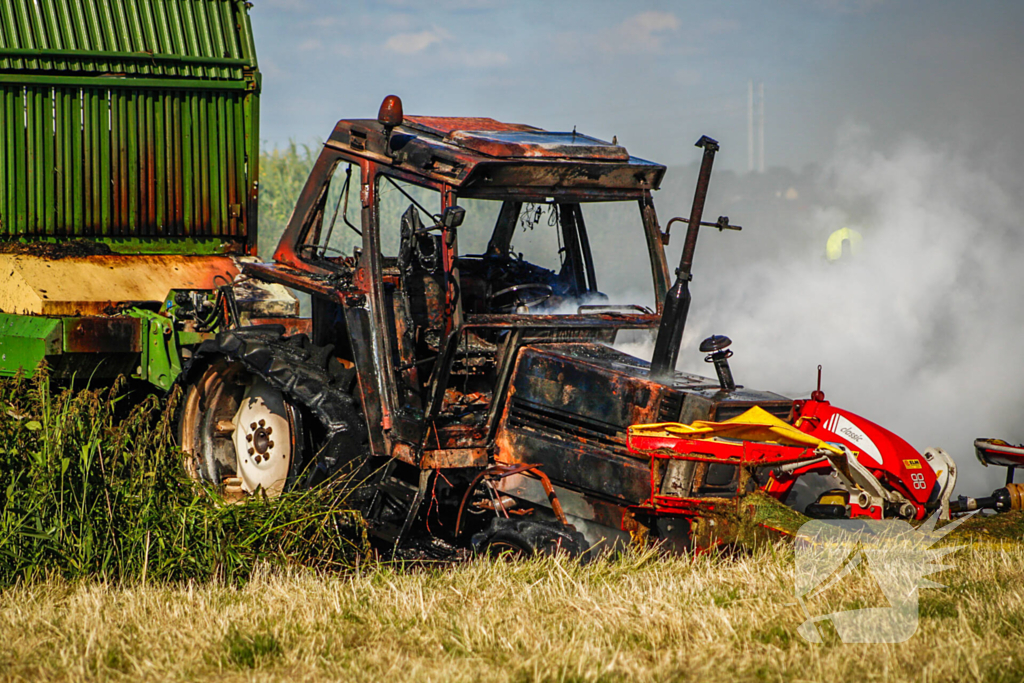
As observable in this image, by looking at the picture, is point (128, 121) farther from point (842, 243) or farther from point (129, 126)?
point (842, 243)

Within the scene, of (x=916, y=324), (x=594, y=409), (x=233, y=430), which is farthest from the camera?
(x=916, y=324)

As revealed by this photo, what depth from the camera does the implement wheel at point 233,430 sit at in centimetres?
658

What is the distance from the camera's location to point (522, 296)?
6398mm

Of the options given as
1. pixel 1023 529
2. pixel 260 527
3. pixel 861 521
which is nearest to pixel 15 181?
pixel 260 527

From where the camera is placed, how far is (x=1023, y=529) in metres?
5.90

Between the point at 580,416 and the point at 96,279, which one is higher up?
the point at 96,279

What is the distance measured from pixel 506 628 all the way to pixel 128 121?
5584 millimetres

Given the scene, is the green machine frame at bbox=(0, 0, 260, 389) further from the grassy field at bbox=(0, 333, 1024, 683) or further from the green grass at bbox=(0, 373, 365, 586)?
the green grass at bbox=(0, 373, 365, 586)

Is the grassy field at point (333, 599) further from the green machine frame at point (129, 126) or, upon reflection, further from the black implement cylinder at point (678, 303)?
the green machine frame at point (129, 126)

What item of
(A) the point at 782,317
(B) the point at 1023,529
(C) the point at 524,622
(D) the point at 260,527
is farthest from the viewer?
(A) the point at 782,317

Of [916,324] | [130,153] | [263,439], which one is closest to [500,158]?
[263,439]

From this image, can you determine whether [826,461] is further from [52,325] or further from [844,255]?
[844,255]

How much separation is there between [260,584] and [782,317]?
1004 cm

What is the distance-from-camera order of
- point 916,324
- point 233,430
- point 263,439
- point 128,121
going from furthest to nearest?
point 916,324, point 128,121, point 233,430, point 263,439
